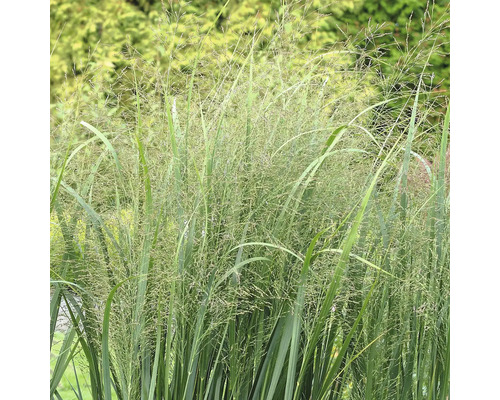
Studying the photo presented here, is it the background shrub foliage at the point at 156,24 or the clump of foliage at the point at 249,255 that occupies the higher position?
the background shrub foliage at the point at 156,24

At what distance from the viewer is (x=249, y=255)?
154 cm

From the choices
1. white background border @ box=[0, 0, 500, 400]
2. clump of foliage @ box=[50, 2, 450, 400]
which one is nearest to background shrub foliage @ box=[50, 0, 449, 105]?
white background border @ box=[0, 0, 500, 400]

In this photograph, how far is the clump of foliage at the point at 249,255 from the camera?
1451mm

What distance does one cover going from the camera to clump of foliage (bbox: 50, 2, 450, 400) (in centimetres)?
145

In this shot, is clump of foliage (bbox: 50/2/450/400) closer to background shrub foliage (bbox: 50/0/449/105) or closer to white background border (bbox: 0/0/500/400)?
white background border (bbox: 0/0/500/400)
